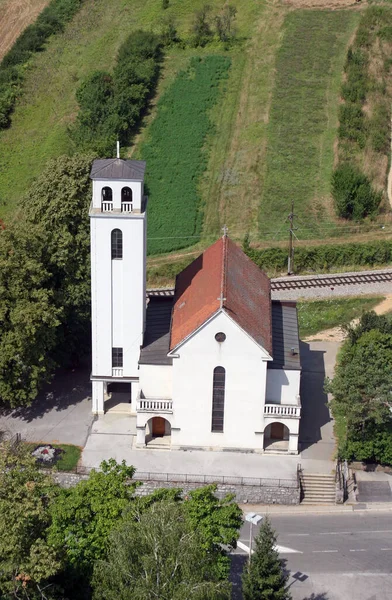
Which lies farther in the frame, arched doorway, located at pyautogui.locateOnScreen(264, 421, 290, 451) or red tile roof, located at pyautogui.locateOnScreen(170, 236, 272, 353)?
arched doorway, located at pyautogui.locateOnScreen(264, 421, 290, 451)

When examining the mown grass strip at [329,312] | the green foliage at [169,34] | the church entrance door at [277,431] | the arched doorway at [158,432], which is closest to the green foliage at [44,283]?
the arched doorway at [158,432]

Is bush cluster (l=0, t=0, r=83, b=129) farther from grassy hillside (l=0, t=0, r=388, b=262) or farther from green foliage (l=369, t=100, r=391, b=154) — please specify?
green foliage (l=369, t=100, r=391, b=154)

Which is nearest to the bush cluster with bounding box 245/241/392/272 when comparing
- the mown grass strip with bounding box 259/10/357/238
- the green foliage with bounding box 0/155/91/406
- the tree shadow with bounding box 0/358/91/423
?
the mown grass strip with bounding box 259/10/357/238

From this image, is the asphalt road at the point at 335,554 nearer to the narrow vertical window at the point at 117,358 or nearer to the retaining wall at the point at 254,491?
the retaining wall at the point at 254,491

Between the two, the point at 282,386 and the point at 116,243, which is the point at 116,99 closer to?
the point at 116,243

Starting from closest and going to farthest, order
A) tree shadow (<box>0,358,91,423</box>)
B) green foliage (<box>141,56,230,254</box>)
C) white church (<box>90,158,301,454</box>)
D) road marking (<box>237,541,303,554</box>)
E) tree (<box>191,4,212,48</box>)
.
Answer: road marking (<box>237,541,303,554</box>) < white church (<box>90,158,301,454</box>) < tree shadow (<box>0,358,91,423</box>) < green foliage (<box>141,56,230,254</box>) < tree (<box>191,4,212,48</box>)

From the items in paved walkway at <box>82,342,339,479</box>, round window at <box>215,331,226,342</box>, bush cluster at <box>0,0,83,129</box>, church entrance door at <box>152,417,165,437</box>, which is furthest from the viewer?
bush cluster at <box>0,0,83,129</box>

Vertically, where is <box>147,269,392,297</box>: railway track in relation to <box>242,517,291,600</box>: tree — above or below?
above

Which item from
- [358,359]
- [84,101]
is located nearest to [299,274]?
[358,359]
